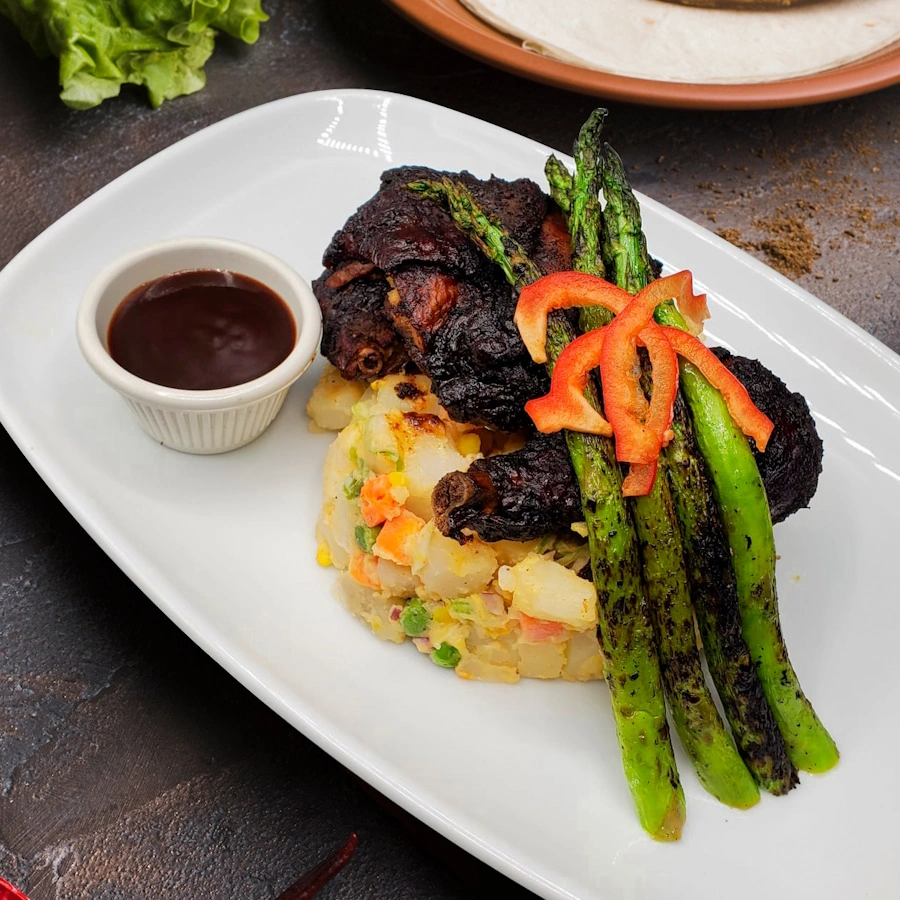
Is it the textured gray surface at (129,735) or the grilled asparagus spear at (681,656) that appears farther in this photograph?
the textured gray surface at (129,735)

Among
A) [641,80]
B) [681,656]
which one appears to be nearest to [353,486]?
[681,656]

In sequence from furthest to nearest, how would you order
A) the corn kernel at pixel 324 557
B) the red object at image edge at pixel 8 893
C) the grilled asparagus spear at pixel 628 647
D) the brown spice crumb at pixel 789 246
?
the brown spice crumb at pixel 789 246, the corn kernel at pixel 324 557, the grilled asparagus spear at pixel 628 647, the red object at image edge at pixel 8 893

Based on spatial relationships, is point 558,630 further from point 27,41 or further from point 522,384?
point 27,41

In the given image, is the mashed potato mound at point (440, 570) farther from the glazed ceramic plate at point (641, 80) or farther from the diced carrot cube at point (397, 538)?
the glazed ceramic plate at point (641, 80)

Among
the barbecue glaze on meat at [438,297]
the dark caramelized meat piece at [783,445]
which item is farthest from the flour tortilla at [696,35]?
the dark caramelized meat piece at [783,445]

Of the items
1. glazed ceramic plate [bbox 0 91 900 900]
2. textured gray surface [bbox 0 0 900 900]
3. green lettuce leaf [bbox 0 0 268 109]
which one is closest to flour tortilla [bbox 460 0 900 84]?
textured gray surface [bbox 0 0 900 900]

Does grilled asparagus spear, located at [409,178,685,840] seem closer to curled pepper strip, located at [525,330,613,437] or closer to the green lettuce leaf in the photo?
curled pepper strip, located at [525,330,613,437]

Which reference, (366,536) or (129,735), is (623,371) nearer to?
(366,536)
